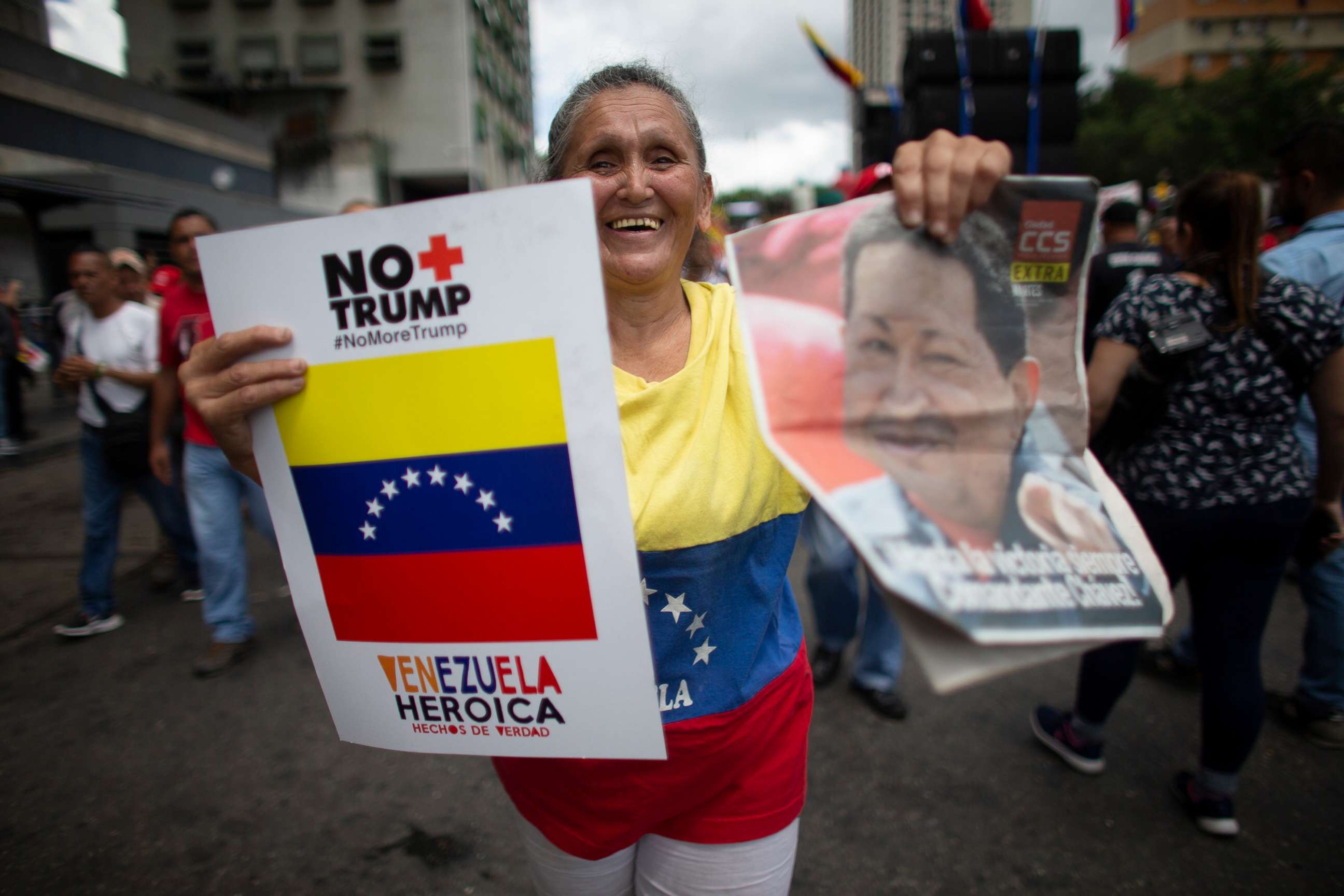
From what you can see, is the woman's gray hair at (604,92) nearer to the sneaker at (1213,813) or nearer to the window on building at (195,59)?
the sneaker at (1213,813)

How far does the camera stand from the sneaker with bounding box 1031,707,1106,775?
8.75ft

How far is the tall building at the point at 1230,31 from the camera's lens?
50406 millimetres

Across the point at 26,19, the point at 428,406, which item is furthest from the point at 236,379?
the point at 26,19

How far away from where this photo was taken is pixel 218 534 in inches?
140

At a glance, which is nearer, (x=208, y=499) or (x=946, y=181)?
(x=946, y=181)

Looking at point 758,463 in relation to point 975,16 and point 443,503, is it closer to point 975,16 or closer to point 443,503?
point 443,503

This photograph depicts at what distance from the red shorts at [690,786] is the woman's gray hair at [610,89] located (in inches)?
39.2

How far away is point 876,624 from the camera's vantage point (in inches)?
122

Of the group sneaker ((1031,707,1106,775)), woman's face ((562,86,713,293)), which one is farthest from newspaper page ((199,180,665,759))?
sneaker ((1031,707,1106,775))

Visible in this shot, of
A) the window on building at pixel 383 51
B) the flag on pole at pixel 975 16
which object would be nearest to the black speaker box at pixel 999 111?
the flag on pole at pixel 975 16

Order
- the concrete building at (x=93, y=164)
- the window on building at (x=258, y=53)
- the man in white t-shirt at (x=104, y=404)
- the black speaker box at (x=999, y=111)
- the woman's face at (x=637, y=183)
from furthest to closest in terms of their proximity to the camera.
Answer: the window on building at (x=258, y=53) → the concrete building at (x=93, y=164) → the black speaker box at (x=999, y=111) → the man in white t-shirt at (x=104, y=404) → the woman's face at (x=637, y=183)

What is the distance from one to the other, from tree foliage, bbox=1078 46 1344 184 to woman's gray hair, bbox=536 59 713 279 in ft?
77.1

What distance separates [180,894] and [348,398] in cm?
216

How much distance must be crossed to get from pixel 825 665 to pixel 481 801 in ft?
5.18
